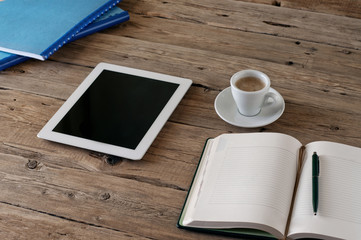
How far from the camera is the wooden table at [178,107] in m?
1.03

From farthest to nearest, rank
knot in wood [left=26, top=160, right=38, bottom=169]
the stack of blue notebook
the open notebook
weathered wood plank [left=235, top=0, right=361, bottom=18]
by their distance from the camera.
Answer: weathered wood plank [left=235, top=0, right=361, bottom=18], the stack of blue notebook, knot in wood [left=26, top=160, right=38, bottom=169], the open notebook

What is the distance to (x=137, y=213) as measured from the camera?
1.02m

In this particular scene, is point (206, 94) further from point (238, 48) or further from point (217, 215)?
point (217, 215)

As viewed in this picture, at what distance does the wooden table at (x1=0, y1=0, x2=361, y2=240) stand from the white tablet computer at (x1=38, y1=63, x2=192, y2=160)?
24 mm

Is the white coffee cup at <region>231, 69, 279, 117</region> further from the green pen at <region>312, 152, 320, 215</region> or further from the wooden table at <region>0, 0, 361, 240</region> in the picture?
the green pen at <region>312, 152, 320, 215</region>

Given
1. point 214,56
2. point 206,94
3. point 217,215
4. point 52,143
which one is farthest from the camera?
point 214,56

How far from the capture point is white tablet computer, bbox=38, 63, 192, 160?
116cm

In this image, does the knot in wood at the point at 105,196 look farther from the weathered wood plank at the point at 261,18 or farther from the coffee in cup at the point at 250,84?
the weathered wood plank at the point at 261,18

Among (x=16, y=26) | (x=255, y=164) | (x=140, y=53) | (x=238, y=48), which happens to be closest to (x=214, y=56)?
(x=238, y=48)

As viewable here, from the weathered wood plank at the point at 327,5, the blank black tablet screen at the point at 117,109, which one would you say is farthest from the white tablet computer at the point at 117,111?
the weathered wood plank at the point at 327,5

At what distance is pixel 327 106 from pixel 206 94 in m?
0.29

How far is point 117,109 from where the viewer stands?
124 cm

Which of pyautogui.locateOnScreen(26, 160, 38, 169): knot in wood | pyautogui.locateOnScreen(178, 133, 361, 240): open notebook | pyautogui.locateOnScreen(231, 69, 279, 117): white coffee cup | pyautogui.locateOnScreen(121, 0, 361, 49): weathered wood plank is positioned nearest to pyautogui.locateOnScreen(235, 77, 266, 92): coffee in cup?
pyautogui.locateOnScreen(231, 69, 279, 117): white coffee cup

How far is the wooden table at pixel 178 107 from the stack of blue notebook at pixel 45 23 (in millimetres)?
32
